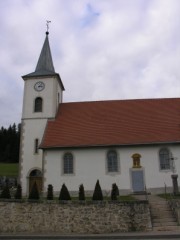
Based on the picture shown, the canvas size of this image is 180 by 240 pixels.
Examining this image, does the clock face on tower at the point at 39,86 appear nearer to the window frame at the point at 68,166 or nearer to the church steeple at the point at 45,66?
the church steeple at the point at 45,66

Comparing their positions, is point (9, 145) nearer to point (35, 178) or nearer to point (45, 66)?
point (45, 66)

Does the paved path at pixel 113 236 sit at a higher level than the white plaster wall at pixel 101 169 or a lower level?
lower

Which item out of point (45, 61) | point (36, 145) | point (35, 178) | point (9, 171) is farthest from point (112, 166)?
point (9, 171)

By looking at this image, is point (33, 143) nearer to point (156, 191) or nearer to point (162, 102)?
point (156, 191)

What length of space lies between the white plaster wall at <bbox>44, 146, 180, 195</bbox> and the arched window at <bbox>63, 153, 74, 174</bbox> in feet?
1.10

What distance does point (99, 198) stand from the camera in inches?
680

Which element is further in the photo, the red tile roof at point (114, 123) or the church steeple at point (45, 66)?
the church steeple at point (45, 66)

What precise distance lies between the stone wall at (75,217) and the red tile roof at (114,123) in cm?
935

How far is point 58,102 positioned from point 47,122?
406 centimetres

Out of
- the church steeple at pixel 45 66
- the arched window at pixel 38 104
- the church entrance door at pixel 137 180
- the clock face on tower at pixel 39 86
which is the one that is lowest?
the church entrance door at pixel 137 180

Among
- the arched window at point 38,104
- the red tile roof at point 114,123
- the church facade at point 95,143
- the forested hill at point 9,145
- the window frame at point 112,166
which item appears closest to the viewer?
the church facade at point 95,143

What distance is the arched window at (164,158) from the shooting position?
25159 mm

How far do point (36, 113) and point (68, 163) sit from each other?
7.00 m

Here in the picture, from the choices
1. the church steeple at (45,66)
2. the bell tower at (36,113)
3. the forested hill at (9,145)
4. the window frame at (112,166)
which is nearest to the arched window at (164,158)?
the window frame at (112,166)
